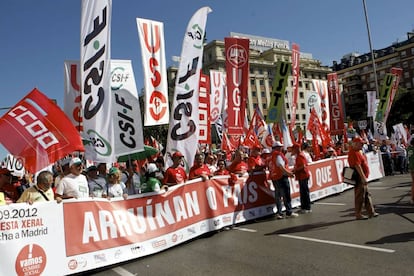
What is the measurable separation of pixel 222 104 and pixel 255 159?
605 cm

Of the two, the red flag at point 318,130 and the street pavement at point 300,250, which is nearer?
the street pavement at point 300,250

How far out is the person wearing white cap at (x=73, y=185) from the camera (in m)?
5.85

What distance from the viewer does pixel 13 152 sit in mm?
5184

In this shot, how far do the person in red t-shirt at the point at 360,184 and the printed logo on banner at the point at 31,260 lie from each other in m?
6.07

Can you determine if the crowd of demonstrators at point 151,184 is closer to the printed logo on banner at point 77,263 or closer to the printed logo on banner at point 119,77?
the printed logo on banner at point 77,263

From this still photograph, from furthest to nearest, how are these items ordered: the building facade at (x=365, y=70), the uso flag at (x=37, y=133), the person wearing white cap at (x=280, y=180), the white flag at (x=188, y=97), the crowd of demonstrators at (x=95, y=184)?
the building facade at (x=365, y=70) → the person wearing white cap at (x=280, y=180) → the white flag at (x=188, y=97) → the crowd of demonstrators at (x=95, y=184) → the uso flag at (x=37, y=133)

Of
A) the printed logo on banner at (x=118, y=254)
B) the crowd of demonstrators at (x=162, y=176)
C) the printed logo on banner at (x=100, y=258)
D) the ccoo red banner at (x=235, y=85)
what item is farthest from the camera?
the ccoo red banner at (x=235, y=85)

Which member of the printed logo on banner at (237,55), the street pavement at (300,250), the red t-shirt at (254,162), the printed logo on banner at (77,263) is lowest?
the street pavement at (300,250)

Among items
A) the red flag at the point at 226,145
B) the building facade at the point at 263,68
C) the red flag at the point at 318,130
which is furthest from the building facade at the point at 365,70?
Result: the red flag at the point at 226,145

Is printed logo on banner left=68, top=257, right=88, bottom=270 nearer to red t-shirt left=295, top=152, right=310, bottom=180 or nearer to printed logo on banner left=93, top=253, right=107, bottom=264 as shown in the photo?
printed logo on banner left=93, top=253, right=107, bottom=264

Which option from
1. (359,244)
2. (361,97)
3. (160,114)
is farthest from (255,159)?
(361,97)

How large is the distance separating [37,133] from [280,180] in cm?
558

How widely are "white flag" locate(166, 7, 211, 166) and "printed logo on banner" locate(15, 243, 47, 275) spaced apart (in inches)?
136

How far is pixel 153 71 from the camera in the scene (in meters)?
7.79
